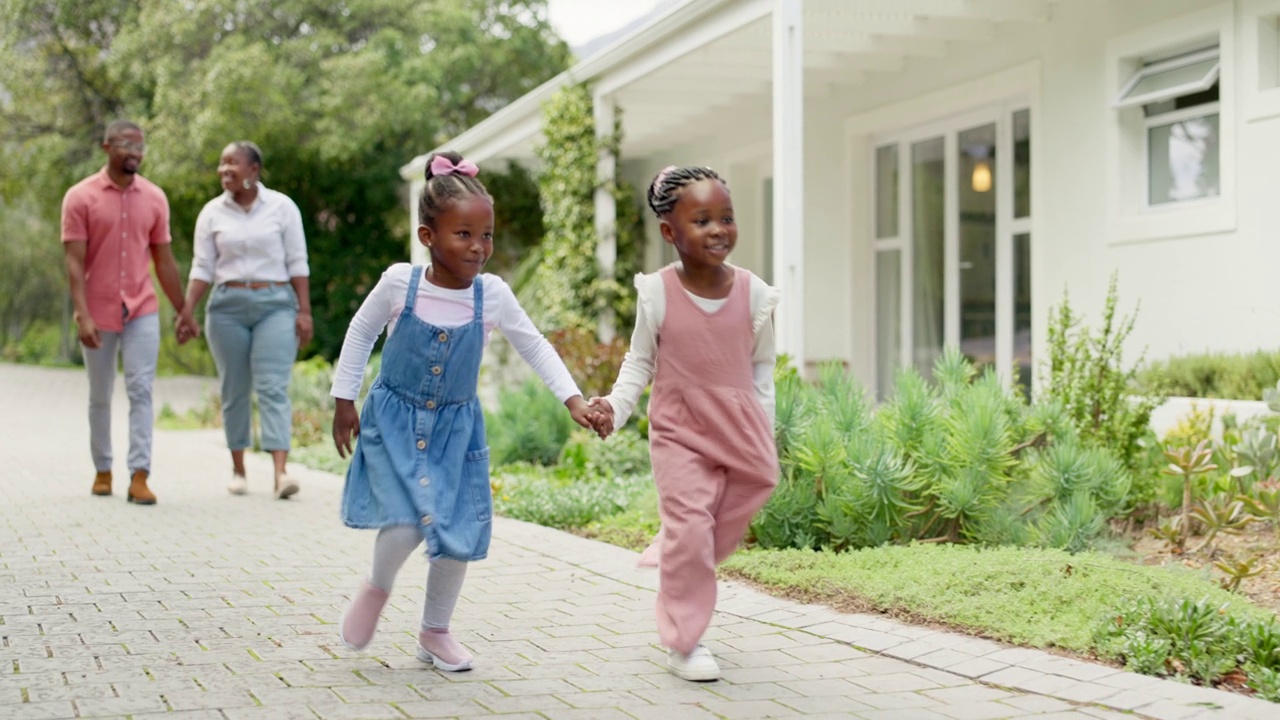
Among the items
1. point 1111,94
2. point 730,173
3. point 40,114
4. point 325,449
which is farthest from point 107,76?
point 1111,94

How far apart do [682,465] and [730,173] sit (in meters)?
10.9

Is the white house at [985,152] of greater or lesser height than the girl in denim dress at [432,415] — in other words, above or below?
above

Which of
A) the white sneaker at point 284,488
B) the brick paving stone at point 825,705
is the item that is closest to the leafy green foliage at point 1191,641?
the brick paving stone at point 825,705

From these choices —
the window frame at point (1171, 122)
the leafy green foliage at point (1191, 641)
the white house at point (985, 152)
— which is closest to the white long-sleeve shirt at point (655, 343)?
the leafy green foliage at point (1191, 641)

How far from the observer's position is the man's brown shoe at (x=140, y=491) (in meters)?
7.25

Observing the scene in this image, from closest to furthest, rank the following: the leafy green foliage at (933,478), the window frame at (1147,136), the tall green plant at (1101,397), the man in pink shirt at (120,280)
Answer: the leafy green foliage at (933,478)
the tall green plant at (1101,397)
the man in pink shirt at (120,280)
the window frame at (1147,136)

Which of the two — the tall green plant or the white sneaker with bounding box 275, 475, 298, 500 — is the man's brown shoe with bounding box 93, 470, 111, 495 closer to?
the white sneaker with bounding box 275, 475, 298, 500

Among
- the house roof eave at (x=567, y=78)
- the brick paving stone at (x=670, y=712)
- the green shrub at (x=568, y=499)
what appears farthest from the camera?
the house roof eave at (x=567, y=78)

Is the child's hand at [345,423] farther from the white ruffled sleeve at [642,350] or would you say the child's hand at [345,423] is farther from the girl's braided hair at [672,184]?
the girl's braided hair at [672,184]

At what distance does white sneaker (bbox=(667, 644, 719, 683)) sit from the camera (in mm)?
3611

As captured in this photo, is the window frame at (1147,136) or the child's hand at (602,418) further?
the window frame at (1147,136)

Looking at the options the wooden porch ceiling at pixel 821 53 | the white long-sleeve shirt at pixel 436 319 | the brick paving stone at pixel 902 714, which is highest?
the wooden porch ceiling at pixel 821 53

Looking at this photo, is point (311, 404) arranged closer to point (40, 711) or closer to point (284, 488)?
point (284, 488)

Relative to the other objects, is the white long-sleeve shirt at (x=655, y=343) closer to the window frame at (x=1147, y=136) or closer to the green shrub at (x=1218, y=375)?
the green shrub at (x=1218, y=375)
